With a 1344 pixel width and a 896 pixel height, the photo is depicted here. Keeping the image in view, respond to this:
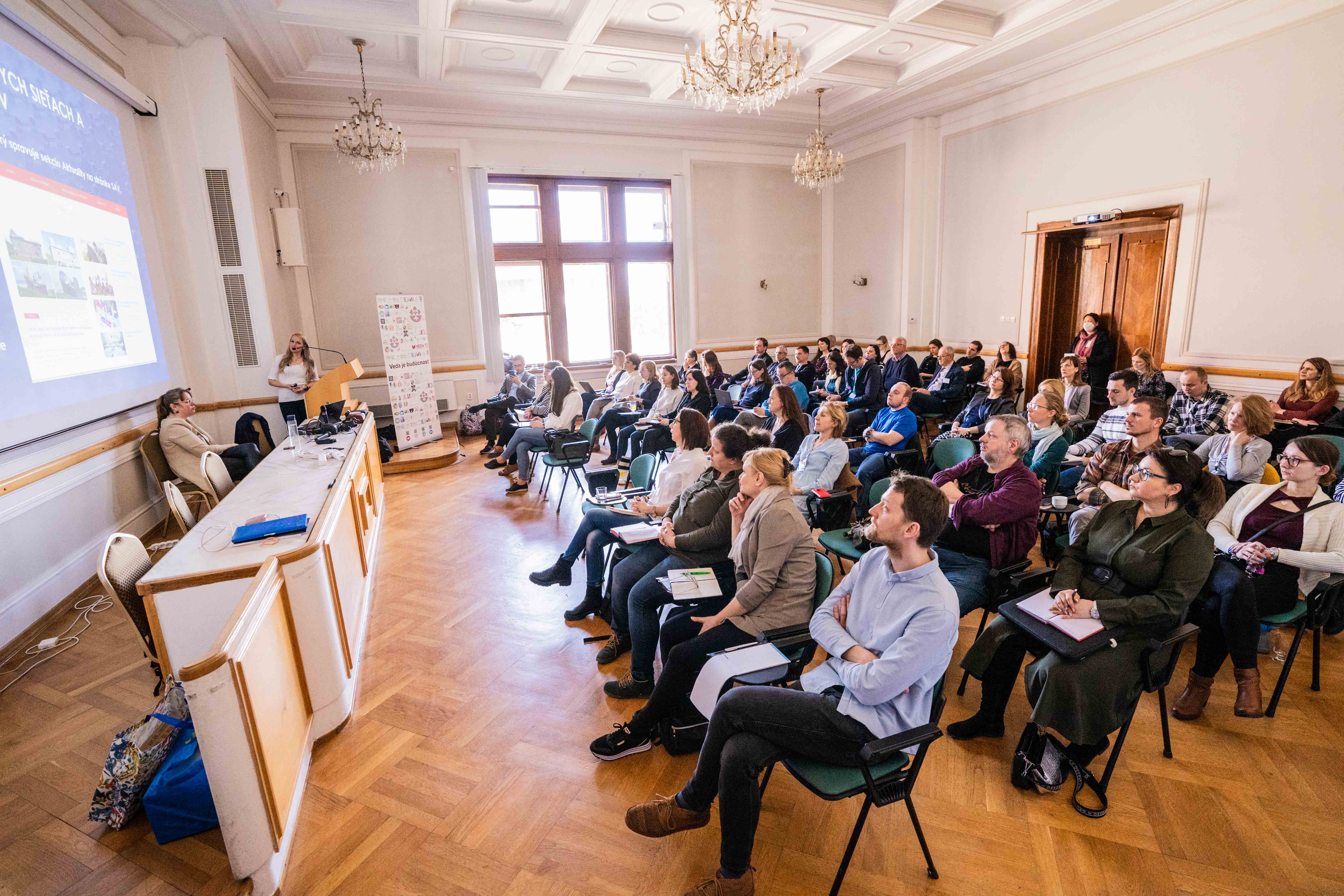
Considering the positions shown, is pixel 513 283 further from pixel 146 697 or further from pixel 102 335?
pixel 146 697

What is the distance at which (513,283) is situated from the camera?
10016 mm

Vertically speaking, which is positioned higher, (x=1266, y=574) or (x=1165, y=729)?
(x=1266, y=574)

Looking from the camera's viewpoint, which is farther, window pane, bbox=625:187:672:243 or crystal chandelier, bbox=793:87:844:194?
window pane, bbox=625:187:672:243

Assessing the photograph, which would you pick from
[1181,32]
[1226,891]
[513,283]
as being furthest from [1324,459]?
[513,283]

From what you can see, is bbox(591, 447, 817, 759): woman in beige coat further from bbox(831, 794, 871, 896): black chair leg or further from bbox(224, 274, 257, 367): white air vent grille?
bbox(224, 274, 257, 367): white air vent grille

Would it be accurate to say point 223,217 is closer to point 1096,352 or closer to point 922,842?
point 922,842

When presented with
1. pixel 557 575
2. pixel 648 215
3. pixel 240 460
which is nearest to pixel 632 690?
pixel 557 575

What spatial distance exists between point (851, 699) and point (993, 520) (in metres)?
1.47

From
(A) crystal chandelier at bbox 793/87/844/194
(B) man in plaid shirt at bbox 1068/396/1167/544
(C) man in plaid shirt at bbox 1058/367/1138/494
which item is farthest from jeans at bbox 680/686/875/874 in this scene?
(A) crystal chandelier at bbox 793/87/844/194

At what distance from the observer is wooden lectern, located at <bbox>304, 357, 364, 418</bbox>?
6.36m

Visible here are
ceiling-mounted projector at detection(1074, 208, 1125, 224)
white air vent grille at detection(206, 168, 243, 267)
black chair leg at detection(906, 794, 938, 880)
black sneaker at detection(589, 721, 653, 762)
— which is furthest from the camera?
ceiling-mounted projector at detection(1074, 208, 1125, 224)

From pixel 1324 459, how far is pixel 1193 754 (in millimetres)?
1374

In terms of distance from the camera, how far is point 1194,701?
9.03 ft

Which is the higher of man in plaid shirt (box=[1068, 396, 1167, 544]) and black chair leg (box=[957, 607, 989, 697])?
man in plaid shirt (box=[1068, 396, 1167, 544])
